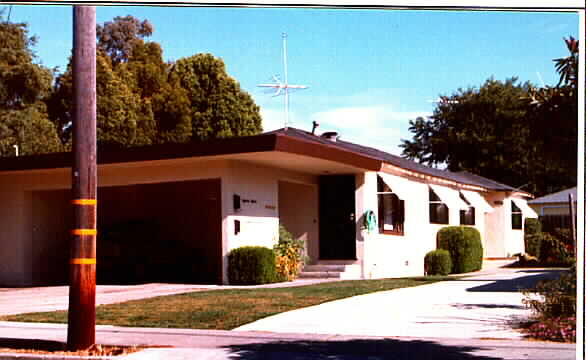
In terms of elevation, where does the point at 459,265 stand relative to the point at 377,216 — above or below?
below

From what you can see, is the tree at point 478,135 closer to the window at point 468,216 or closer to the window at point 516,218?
the window at point 516,218

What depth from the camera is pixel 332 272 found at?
21.1 meters

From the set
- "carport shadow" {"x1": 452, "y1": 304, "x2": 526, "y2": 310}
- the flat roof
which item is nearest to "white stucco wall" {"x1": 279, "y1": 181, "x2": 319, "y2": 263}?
the flat roof

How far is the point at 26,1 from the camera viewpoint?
7.95 metres

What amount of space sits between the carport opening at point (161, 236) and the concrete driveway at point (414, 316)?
5.90 m

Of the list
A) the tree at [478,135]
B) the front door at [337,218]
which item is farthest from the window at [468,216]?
the front door at [337,218]

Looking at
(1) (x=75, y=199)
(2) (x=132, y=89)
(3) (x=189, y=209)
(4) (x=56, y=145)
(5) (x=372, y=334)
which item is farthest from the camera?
(2) (x=132, y=89)

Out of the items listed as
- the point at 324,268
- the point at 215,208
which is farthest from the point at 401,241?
the point at 215,208

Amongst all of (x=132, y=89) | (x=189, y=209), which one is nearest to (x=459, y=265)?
(x=189, y=209)

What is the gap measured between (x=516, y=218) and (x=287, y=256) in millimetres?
16641

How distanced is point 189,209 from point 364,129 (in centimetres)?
683

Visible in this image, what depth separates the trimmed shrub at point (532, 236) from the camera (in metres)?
32.3

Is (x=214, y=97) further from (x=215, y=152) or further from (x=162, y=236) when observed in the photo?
(x=215, y=152)

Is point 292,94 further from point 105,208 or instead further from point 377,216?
point 105,208
